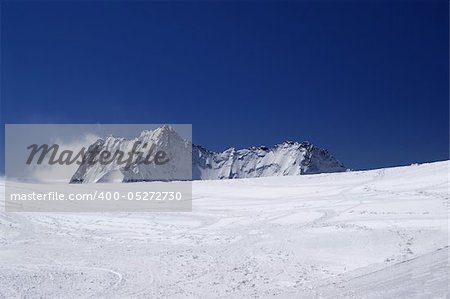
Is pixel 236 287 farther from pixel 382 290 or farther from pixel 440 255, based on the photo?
pixel 440 255

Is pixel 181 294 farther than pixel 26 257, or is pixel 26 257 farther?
pixel 26 257

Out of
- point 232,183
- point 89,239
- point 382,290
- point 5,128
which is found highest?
point 5,128

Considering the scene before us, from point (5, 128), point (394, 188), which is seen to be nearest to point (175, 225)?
point (394, 188)

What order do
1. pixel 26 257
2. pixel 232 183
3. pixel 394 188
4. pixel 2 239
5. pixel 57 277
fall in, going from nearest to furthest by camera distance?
pixel 57 277 → pixel 26 257 → pixel 2 239 → pixel 394 188 → pixel 232 183

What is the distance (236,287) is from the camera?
11.4 metres

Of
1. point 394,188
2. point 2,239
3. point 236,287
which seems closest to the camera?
point 236,287

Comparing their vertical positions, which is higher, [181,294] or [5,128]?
[5,128]

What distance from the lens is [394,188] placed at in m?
26.8

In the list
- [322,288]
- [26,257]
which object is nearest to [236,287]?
[322,288]

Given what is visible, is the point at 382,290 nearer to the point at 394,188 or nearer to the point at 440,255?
the point at 440,255

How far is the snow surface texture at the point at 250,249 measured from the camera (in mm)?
11234

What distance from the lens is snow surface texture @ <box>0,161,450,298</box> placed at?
11.2m

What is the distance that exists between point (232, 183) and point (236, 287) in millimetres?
30358

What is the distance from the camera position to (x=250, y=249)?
52.7ft
